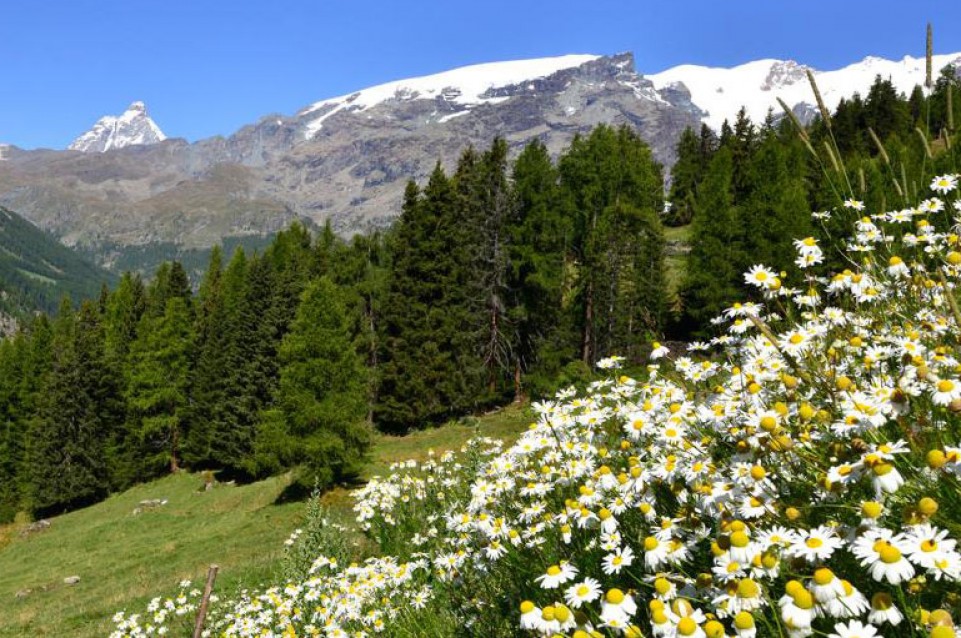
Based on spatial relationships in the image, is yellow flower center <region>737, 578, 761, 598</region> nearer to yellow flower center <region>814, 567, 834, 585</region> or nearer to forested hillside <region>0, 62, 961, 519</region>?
yellow flower center <region>814, 567, 834, 585</region>

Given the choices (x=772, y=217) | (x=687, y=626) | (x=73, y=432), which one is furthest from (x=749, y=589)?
(x=73, y=432)

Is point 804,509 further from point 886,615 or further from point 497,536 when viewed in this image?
point 497,536

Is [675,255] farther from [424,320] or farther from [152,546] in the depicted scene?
[152,546]

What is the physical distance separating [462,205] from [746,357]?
112 feet

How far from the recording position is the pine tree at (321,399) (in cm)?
2583

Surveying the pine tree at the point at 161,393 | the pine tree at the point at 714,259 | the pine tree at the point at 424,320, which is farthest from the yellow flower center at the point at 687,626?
the pine tree at the point at 161,393

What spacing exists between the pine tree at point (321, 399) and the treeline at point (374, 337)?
8 cm

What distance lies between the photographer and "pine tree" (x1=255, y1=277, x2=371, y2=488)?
84.7 ft

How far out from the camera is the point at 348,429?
2623 cm

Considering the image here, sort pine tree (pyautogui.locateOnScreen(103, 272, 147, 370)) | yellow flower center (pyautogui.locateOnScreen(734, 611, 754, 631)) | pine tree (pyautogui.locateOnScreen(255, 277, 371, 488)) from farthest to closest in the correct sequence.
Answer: pine tree (pyautogui.locateOnScreen(103, 272, 147, 370)) → pine tree (pyautogui.locateOnScreen(255, 277, 371, 488)) → yellow flower center (pyautogui.locateOnScreen(734, 611, 754, 631))

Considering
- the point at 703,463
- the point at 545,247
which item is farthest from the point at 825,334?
the point at 545,247

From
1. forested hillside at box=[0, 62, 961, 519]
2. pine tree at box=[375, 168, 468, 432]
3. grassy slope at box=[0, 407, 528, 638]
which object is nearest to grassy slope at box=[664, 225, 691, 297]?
forested hillside at box=[0, 62, 961, 519]

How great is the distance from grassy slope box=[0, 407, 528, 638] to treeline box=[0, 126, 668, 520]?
89.9 inches

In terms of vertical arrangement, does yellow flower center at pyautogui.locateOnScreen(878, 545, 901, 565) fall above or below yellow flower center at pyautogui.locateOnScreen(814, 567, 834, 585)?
above
